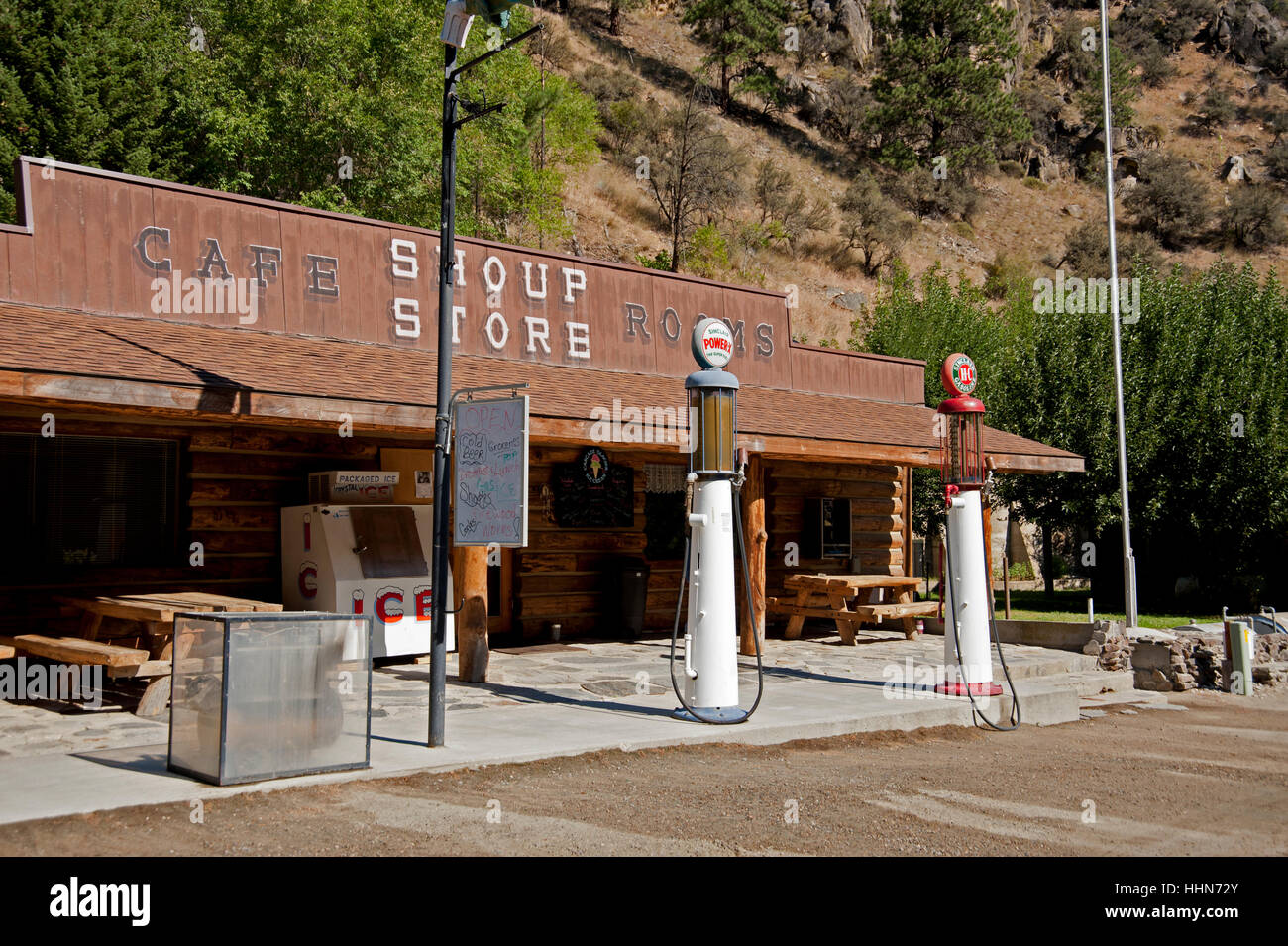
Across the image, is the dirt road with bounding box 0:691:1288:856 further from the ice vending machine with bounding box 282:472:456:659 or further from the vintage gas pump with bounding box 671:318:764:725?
the ice vending machine with bounding box 282:472:456:659

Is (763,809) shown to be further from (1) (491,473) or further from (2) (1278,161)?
(2) (1278,161)

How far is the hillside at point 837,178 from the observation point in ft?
156

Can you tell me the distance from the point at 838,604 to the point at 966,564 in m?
4.31

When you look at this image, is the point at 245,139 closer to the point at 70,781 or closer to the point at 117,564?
the point at 117,564

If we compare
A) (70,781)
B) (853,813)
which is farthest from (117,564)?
(853,813)

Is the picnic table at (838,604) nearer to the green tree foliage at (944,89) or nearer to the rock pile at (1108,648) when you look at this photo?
the rock pile at (1108,648)

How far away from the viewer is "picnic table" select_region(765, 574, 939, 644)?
1539cm

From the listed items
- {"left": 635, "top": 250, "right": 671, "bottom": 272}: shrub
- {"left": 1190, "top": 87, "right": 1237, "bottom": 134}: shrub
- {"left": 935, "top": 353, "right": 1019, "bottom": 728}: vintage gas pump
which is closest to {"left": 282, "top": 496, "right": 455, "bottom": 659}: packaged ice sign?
{"left": 935, "top": 353, "right": 1019, "bottom": 728}: vintage gas pump

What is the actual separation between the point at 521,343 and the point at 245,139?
18275mm

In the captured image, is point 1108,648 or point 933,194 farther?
point 933,194

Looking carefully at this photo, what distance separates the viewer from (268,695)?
22.5ft

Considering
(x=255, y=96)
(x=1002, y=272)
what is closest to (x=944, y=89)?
(x=1002, y=272)
